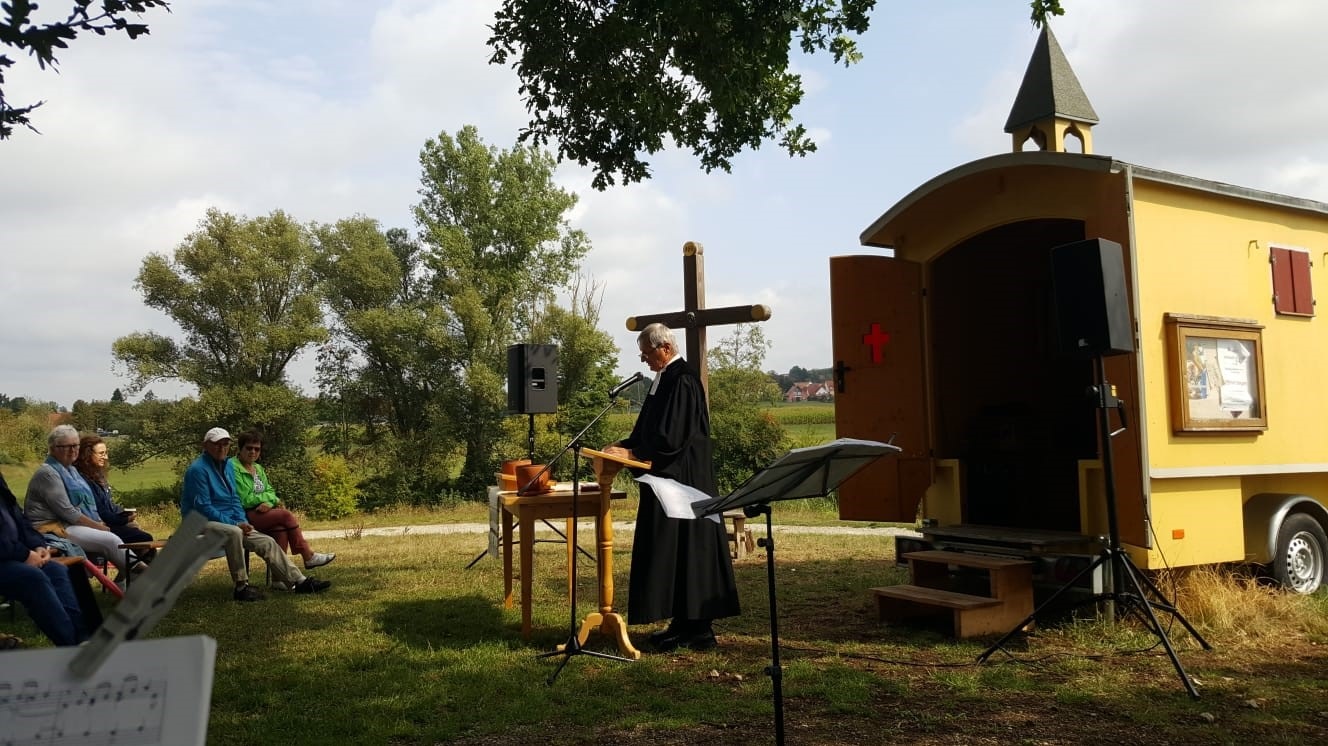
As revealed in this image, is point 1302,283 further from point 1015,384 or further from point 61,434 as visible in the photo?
point 61,434

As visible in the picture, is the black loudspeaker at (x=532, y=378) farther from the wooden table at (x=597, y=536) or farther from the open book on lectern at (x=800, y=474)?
the open book on lectern at (x=800, y=474)

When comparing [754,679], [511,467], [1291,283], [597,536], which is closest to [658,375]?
[597,536]

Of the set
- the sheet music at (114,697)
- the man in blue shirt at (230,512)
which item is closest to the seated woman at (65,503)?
the man in blue shirt at (230,512)

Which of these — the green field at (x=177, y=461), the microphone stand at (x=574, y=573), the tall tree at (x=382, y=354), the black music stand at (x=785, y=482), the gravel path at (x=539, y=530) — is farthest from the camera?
the tall tree at (x=382, y=354)

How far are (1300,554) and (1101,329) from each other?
2918 millimetres

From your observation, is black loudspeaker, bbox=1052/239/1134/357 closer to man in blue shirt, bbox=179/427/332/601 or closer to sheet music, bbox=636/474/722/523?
sheet music, bbox=636/474/722/523

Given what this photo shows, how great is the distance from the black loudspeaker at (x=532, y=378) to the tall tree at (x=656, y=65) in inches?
65.7

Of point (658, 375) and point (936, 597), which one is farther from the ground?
point (658, 375)

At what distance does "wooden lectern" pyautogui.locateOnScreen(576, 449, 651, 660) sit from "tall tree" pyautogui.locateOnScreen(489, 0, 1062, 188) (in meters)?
2.76

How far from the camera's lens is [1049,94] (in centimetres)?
873

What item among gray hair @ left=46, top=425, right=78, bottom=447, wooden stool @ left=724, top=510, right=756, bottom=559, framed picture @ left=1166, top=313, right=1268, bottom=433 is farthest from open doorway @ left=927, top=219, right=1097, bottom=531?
Answer: gray hair @ left=46, top=425, right=78, bottom=447

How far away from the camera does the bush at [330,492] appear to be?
24.3 meters

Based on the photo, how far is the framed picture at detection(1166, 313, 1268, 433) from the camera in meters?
5.76

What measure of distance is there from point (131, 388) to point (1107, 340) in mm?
26874
